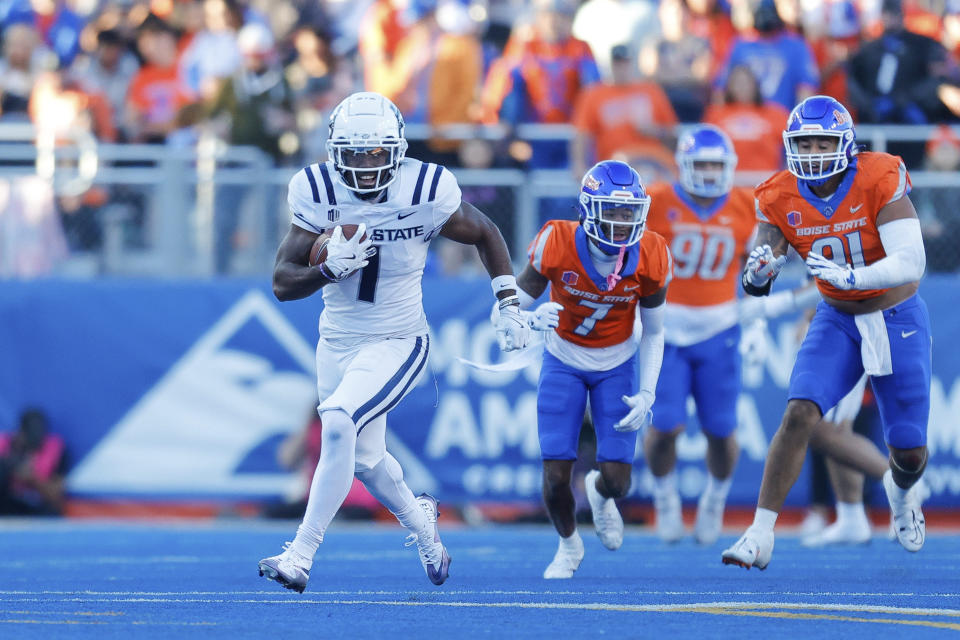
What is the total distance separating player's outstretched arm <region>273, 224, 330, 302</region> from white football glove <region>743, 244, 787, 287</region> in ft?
5.80

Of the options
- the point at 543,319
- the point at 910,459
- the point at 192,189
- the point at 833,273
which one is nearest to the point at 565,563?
the point at 543,319

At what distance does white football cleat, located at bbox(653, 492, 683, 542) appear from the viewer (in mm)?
→ 9562

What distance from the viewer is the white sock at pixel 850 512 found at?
973cm

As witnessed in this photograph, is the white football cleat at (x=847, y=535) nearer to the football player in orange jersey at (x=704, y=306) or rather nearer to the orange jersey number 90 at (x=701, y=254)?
the football player in orange jersey at (x=704, y=306)

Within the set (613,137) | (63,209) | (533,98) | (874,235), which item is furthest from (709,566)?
(63,209)

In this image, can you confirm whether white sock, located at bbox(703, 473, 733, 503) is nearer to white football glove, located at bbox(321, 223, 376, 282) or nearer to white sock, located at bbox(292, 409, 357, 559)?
white sock, located at bbox(292, 409, 357, 559)

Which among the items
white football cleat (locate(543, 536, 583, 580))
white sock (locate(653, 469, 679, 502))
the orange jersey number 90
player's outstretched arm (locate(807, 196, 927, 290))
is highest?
player's outstretched arm (locate(807, 196, 927, 290))

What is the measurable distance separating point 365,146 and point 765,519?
7.51 ft

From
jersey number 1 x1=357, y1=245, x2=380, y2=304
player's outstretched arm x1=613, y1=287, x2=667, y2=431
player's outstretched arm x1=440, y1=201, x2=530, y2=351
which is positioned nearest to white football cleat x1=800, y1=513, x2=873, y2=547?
player's outstretched arm x1=613, y1=287, x2=667, y2=431

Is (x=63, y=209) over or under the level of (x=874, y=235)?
under

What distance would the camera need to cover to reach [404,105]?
12.3 meters

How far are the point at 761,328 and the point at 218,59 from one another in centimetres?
637

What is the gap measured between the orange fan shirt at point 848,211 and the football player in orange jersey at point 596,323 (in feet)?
2.08

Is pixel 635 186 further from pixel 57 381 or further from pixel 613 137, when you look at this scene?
pixel 57 381
